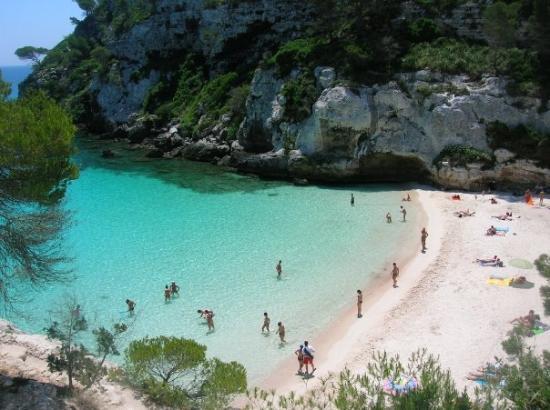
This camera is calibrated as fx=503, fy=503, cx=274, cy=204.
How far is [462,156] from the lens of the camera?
32562 mm

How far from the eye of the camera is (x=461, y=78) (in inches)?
1323

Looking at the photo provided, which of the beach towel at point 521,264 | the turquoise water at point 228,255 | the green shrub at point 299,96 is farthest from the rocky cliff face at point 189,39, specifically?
the beach towel at point 521,264

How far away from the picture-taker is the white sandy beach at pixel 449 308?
52.4 ft

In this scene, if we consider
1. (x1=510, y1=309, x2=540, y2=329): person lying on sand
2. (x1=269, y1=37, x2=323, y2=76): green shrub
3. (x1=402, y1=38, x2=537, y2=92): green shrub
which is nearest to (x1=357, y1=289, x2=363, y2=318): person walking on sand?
(x1=510, y1=309, x2=540, y2=329): person lying on sand

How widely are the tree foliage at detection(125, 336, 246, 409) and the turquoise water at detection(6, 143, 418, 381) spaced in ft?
11.7

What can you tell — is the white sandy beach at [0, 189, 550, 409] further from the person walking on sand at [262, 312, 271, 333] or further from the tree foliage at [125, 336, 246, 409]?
the person walking on sand at [262, 312, 271, 333]

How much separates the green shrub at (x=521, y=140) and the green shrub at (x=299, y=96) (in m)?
12.5

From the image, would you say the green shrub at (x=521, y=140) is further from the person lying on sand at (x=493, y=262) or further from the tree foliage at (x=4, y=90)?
the tree foliage at (x=4, y=90)

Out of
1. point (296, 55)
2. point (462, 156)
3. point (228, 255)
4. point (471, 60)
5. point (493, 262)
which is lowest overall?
point (228, 255)

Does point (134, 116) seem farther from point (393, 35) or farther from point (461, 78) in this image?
point (461, 78)

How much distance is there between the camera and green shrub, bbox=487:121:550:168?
100 ft

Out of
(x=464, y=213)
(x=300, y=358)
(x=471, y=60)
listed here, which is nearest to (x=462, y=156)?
(x=464, y=213)

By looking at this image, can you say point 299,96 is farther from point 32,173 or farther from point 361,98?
point 32,173

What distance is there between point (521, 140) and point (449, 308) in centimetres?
1703
